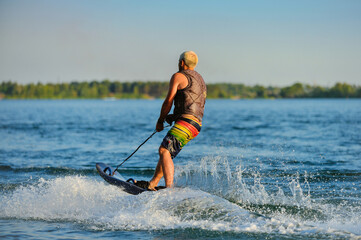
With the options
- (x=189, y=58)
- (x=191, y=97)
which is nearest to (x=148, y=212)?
(x=191, y=97)

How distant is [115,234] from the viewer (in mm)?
6293

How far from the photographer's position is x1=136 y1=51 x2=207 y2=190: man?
7242 millimetres

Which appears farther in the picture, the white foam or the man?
the man

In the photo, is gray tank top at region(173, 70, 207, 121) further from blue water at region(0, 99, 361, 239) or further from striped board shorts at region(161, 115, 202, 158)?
blue water at region(0, 99, 361, 239)

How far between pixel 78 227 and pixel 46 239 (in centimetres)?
65

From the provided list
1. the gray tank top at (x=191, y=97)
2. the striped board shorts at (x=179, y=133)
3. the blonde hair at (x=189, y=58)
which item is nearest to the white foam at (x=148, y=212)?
the striped board shorts at (x=179, y=133)

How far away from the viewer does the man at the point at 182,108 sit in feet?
23.8

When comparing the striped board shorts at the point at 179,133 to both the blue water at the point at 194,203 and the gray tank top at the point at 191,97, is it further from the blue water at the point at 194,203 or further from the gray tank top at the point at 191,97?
the blue water at the point at 194,203

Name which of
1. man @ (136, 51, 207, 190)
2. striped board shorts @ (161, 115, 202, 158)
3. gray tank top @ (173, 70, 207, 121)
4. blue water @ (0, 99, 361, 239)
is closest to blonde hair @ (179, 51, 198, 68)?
man @ (136, 51, 207, 190)

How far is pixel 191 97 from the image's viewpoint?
24.1ft

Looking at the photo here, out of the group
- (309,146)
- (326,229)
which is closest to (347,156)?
(309,146)

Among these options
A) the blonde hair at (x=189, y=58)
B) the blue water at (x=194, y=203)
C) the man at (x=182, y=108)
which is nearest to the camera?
the blue water at (x=194, y=203)

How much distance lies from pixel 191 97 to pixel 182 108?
0.81 feet

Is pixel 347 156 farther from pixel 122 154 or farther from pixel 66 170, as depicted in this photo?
pixel 66 170
